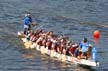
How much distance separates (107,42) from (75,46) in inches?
412

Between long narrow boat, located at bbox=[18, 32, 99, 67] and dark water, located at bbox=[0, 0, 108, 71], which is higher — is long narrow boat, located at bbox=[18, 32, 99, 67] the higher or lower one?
the higher one

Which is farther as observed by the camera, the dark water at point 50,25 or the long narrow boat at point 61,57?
the dark water at point 50,25

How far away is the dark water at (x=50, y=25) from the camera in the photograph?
42594 mm

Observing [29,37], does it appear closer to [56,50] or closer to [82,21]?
[56,50]

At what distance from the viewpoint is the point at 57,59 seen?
143 feet

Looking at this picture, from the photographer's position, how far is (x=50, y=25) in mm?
60562

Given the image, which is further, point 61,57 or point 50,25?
point 50,25

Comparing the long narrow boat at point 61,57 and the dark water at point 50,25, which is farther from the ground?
the long narrow boat at point 61,57

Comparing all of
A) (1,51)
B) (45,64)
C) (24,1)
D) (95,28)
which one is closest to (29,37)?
(1,51)

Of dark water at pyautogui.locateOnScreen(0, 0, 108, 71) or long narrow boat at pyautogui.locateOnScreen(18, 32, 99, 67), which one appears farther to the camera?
dark water at pyautogui.locateOnScreen(0, 0, 108, 71)

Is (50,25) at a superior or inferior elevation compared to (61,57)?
inferior

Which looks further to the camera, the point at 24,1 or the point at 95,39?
the point at 24,1

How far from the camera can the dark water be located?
42594mm

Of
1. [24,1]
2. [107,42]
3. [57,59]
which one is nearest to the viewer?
[57,59]
